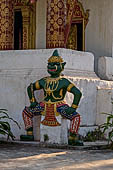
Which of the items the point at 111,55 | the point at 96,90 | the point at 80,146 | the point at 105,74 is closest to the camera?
the point at 80,146

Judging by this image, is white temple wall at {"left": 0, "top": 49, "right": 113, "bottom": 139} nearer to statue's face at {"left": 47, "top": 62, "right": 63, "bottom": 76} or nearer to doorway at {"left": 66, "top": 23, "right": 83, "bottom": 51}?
statue's face at {"left": 47, "top": 62, "right": 63, "bottom": 76}

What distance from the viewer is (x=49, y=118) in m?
7.35

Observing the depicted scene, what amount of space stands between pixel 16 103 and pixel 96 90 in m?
1.92

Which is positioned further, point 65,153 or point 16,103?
point 16,103

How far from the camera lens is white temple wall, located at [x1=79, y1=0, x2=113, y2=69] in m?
11.4

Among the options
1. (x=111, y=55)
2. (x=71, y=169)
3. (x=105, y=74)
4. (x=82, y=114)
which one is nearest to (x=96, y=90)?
(x=82, y=114)

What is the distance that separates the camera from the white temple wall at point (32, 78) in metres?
8.27

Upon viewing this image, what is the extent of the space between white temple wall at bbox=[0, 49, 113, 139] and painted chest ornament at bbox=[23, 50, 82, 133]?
23.8 inches

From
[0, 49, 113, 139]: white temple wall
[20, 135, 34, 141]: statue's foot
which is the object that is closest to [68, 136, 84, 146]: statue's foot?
[20, 135, 34, 141]: statue's foot

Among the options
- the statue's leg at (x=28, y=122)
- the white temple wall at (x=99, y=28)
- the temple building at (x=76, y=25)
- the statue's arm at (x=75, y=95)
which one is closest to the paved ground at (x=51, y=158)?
the statue's leg at (x=28, y=122)

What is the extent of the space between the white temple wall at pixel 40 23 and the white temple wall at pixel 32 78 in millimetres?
3401

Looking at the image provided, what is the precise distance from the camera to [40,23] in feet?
39.8

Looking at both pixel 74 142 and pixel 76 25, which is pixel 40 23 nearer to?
pixel 76 25

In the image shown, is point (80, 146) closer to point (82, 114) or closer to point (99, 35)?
point (82, 114)
